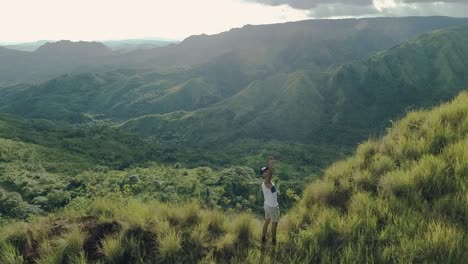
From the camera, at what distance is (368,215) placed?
28.4 feet

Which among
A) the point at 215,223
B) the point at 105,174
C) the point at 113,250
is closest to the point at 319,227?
the point at 215,223

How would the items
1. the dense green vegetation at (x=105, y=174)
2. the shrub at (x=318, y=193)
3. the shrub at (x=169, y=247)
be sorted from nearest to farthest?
the shrub at (x=169, y=247), the shrub at (x=318, y=193), the dense green vegetation at (x=105, y=174)

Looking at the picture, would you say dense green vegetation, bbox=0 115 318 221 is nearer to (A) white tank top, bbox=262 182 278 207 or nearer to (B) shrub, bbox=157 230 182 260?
(A) white tank top, bbox=262 182 278 207

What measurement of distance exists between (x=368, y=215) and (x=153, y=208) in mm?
5255

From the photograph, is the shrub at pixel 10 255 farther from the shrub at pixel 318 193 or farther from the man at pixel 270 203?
the shrub at pixel 318 193

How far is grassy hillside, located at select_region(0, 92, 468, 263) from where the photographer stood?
7.69 meters

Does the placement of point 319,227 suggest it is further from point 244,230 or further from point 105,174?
point 105,174

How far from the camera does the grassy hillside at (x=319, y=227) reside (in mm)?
7691

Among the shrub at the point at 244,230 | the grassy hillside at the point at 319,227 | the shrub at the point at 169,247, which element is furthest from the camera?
the shrub at the point at 244,230

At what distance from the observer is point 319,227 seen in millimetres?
8891

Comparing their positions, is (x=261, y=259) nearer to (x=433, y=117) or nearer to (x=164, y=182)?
(x=433, y=117)

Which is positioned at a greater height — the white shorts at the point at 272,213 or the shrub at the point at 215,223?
the white shorts at the point at 272,213

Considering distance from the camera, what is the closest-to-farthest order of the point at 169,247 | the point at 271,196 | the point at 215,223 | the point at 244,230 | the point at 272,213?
the point at 169,247 → the point at 272,213 → the point at 271,196 → the point at 244,230 → the point at 215,223

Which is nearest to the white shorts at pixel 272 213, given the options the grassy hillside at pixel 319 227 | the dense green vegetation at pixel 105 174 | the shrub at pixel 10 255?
the grassy hillside at pixel 319 227
